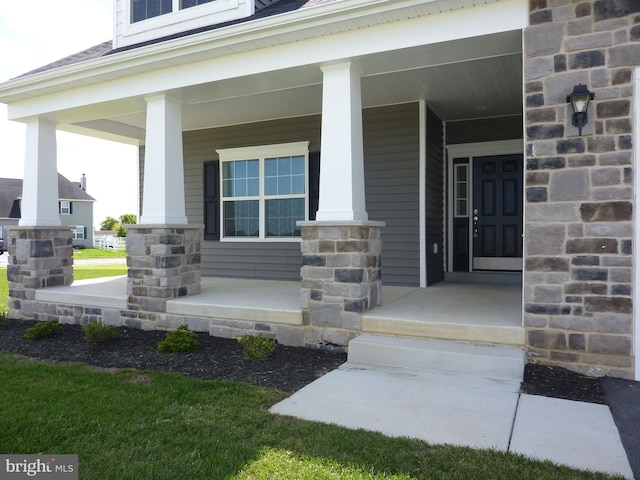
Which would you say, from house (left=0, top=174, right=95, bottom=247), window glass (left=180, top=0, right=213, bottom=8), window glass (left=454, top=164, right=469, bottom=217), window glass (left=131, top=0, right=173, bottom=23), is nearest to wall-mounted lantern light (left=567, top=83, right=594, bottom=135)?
window glass (left=454, top=164, right=469, bottom=217)

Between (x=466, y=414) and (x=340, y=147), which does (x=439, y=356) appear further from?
(x=340, y=147)

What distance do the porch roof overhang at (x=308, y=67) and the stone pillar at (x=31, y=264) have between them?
1653mm

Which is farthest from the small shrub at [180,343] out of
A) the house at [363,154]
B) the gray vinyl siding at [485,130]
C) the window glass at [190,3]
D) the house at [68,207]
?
the house at [68,207]

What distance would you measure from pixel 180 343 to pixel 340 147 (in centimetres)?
250

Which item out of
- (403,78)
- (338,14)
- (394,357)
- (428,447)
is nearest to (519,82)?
(403,78)

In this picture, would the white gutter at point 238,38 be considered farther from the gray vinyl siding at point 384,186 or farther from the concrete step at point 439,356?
the concrete step at point 439,356

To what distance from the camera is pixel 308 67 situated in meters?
4.71

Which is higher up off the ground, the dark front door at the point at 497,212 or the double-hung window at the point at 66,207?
the double-hung window at the point at 66,207

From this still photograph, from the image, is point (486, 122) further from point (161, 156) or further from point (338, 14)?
point (161, 156)

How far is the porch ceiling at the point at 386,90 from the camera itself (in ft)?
14.5

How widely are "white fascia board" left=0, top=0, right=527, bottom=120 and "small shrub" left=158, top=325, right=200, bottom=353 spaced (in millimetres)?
2768

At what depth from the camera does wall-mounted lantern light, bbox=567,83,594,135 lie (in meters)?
3.57

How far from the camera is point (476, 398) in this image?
10.5 ft

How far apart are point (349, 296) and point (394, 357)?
730mm
